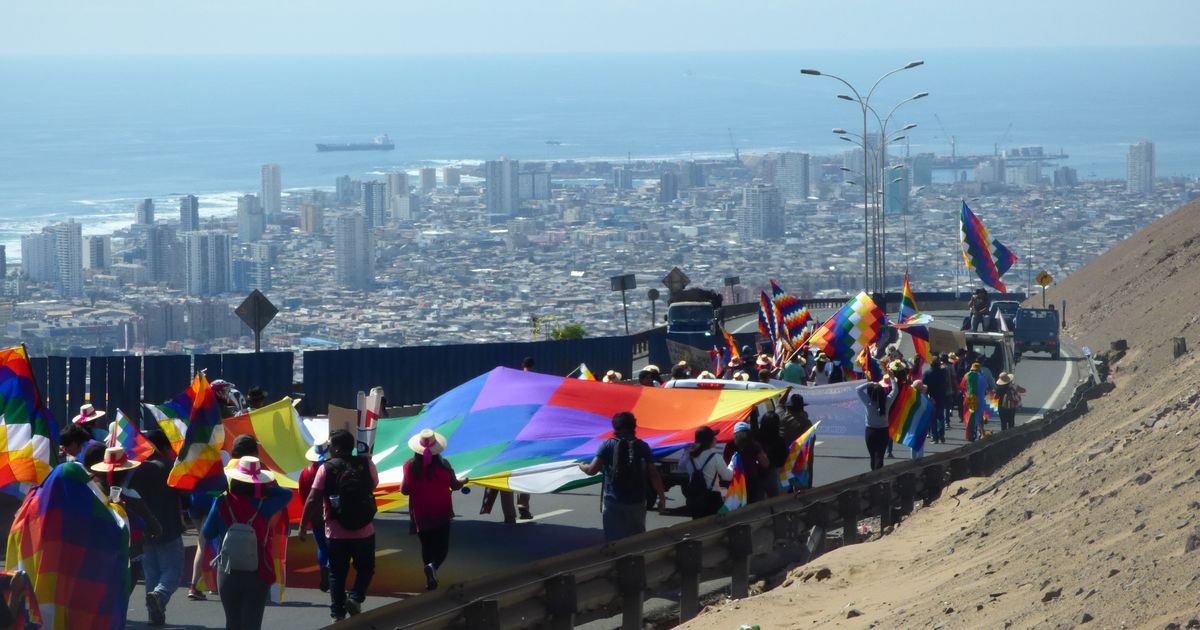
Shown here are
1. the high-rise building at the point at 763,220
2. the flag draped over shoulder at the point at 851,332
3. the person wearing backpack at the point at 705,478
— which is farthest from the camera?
the high-rise building at the point at 763,220

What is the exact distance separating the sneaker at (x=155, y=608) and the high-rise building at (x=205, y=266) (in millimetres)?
98433

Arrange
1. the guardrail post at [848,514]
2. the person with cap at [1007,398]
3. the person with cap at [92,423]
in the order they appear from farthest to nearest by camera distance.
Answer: the person with cap at [1007,398]
the guardrail post at [848,514]
the person with cap at [92,423]

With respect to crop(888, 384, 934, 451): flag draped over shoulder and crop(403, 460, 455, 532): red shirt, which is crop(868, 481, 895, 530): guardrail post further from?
crop(403, 460, 455, 532): red shirt

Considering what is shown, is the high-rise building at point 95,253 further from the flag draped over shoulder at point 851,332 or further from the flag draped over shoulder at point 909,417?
the flag draped over shoulder at point 909,417

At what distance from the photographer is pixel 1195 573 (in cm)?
867

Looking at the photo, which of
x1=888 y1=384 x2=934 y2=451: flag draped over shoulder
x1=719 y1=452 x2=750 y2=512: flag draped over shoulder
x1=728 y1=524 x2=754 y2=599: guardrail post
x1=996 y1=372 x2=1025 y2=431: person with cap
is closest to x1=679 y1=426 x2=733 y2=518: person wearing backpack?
x1=719 y1=452 x2=750 y2=512: flag draped over shoulder

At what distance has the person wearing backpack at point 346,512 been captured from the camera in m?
11.1

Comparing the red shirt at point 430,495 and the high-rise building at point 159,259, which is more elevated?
the high-rise building at point 159,259

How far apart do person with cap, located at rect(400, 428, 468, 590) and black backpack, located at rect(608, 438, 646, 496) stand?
1307 mm

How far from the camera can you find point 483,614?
9.84 m

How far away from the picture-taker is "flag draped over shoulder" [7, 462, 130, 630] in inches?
374

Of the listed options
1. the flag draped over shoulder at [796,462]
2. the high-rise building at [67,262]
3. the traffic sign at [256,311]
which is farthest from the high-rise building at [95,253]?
the flag draped over shoulder at [796,462]

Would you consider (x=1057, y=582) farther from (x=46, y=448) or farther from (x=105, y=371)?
(x=105, y=371)

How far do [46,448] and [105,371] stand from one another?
9084mm
